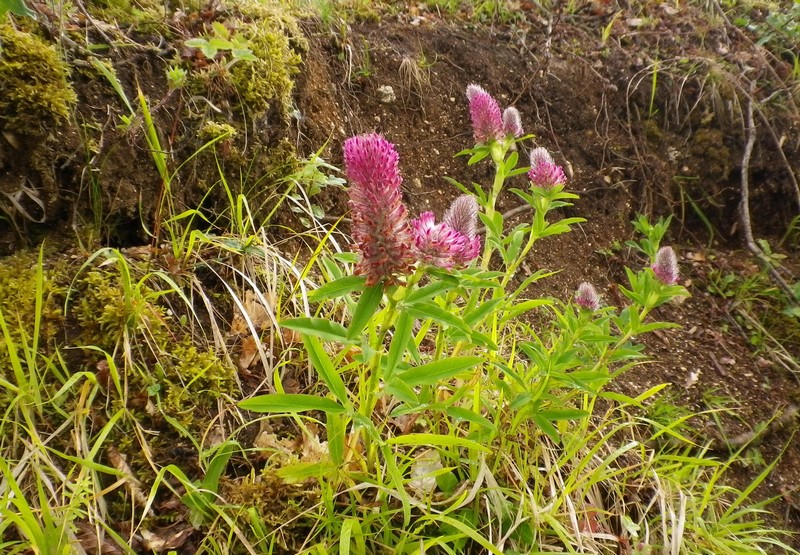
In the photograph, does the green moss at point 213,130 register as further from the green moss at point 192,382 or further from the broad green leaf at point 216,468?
the broad green leaf at point 216,468

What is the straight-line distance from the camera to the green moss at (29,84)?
1.55 meters

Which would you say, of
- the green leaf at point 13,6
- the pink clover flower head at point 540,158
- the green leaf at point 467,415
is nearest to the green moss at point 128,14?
the green leaf at point 13,6

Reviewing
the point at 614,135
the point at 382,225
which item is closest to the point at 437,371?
the point at 382,225

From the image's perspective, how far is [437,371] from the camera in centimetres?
123

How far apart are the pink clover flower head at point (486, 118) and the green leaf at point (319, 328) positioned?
3.73ft

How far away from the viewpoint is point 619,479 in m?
1.85

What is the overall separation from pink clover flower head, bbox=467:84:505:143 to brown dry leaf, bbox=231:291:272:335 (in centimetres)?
107

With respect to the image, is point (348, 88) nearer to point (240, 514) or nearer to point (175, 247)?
point (175, 247)

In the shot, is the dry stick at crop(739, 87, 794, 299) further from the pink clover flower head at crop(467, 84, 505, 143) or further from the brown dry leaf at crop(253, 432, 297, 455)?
the brown dry leaf at crop(253, 432, 297, 455)

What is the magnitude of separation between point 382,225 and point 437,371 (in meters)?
0.41

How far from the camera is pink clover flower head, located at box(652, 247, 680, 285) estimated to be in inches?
65.9

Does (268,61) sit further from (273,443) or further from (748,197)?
(748,197)

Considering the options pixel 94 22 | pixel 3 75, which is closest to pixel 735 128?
pixel 94 22

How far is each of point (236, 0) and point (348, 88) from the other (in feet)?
2.46
